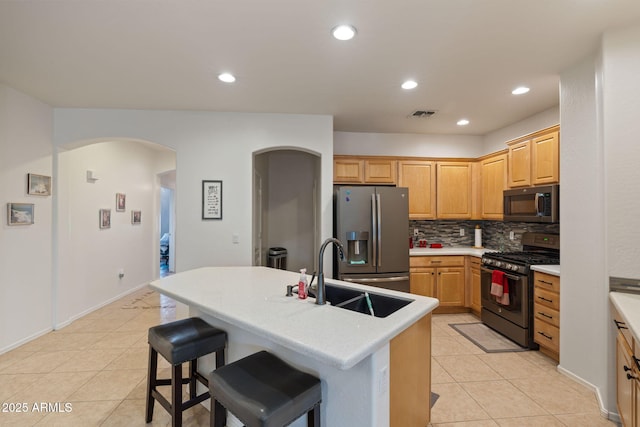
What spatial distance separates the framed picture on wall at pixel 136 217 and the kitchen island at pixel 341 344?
4.05 metres

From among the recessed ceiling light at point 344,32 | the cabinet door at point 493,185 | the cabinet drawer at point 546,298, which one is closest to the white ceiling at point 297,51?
the recessed ceiling light at point 344,32

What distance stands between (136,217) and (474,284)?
5.77 m

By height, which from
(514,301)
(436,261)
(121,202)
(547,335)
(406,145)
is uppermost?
(406,145)

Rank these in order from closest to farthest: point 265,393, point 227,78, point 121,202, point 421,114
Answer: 1. point 265,393
2. point 227,78
3. point 421,114
4. point 121,202

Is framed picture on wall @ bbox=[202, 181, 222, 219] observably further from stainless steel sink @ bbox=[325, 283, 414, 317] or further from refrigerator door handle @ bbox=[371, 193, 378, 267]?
stainless steel sink @ bbox=[325, 283, 414, 317]

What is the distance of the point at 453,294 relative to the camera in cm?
414

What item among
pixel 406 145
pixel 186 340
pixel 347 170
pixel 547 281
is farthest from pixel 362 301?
pixel 406 145

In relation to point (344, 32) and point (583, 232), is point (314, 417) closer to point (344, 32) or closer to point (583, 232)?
point (344, 32)

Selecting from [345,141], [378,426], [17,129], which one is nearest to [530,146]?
[345,141]

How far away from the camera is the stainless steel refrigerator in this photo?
3676 mm

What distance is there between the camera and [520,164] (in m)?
3.57

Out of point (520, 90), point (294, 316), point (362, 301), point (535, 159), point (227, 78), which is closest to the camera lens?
point (294, 316)

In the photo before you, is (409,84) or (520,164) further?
(520,164)

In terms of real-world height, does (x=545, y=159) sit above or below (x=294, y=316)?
above
